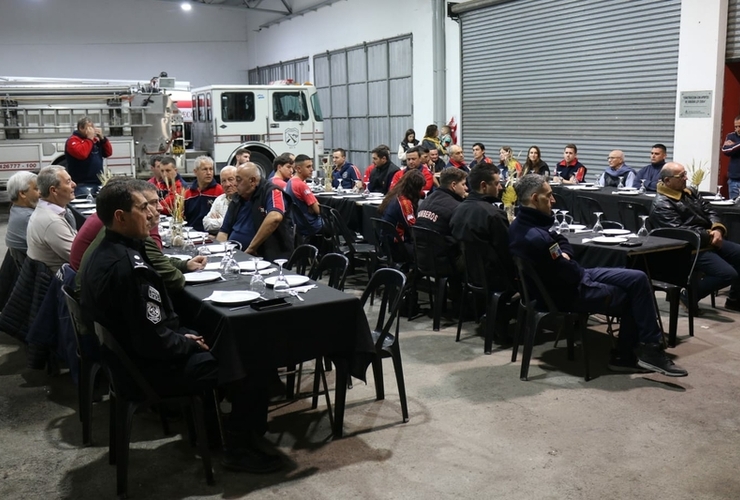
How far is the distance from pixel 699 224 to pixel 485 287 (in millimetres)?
2024

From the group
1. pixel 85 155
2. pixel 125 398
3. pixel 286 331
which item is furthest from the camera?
pixel 85 155

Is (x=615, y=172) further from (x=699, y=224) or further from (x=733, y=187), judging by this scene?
(x=699, y=224)

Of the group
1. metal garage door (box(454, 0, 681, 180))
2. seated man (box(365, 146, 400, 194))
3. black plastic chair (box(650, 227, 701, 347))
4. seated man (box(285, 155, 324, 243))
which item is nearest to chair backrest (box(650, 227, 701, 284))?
black plastic chair (box(650, 227, 701, 347))

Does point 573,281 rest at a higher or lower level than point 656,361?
higher

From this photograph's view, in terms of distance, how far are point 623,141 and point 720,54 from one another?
1.91 metres

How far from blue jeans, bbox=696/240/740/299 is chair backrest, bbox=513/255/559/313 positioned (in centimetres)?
193

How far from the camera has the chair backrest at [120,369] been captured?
3064mm

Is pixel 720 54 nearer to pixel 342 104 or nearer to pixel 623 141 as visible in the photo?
pixel 623 141

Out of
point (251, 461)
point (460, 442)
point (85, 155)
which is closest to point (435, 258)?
point (460, 442)

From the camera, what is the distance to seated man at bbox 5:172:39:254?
5082 millimetres

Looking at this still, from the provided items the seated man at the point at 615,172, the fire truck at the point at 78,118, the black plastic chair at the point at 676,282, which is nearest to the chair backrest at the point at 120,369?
the black plastic chair at the point at 676,282

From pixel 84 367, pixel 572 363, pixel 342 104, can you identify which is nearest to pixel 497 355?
pixel 572 363

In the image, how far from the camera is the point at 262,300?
3412mm

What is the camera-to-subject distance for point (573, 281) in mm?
4359
